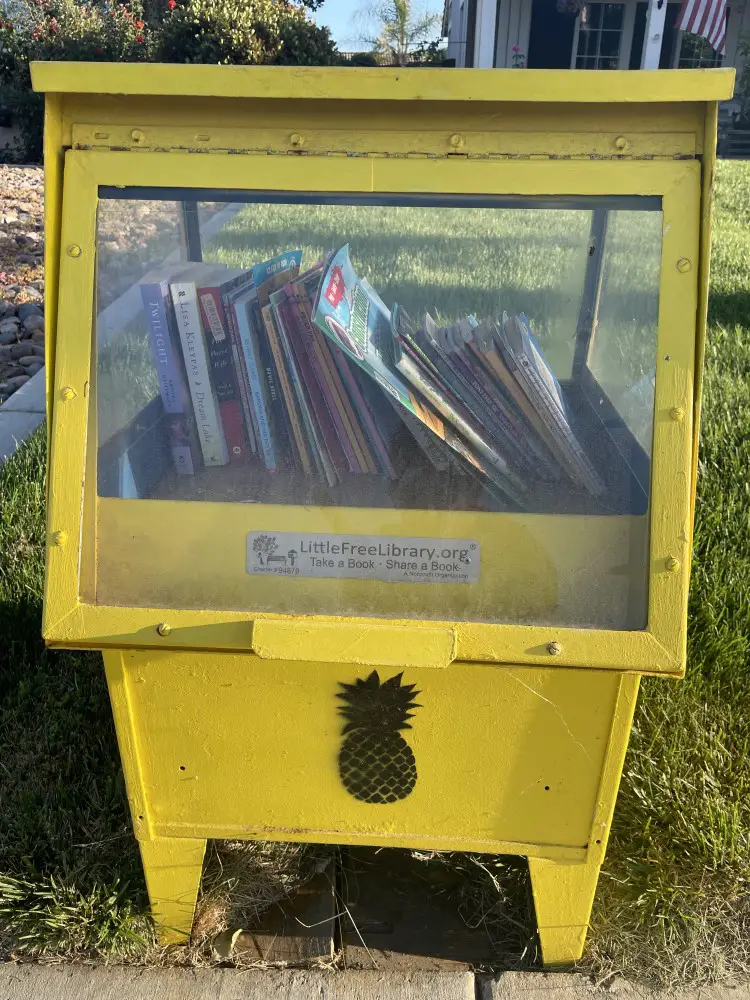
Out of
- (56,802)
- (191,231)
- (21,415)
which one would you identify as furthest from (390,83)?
(21,415)

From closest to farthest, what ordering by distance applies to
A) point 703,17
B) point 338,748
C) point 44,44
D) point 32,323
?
point 338,748 → point 32,323 → point 44,44 → point 703,17

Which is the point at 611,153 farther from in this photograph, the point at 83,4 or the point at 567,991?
the point at 83,4

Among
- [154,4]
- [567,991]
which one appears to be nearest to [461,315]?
[567,991]

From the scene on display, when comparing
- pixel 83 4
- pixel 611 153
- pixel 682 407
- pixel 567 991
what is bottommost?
pixel 567 991

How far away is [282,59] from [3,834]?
49.4ft

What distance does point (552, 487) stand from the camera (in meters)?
1.65

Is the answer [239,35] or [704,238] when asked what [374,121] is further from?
[239,35]

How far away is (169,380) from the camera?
170cm

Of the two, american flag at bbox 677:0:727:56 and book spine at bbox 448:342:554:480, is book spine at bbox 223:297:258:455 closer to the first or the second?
book spine at bbox 448:342:554:480

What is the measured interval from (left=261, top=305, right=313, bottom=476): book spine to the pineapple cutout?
1.41 ft

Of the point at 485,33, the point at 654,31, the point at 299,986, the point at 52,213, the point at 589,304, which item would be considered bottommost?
the point at 299,986

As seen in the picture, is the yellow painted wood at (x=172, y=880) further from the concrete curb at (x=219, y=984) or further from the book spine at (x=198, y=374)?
the book spine at (x=198, y=374)

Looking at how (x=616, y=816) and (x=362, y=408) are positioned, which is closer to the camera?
(x=362, y=408)

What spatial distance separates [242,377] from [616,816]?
5.11ft
